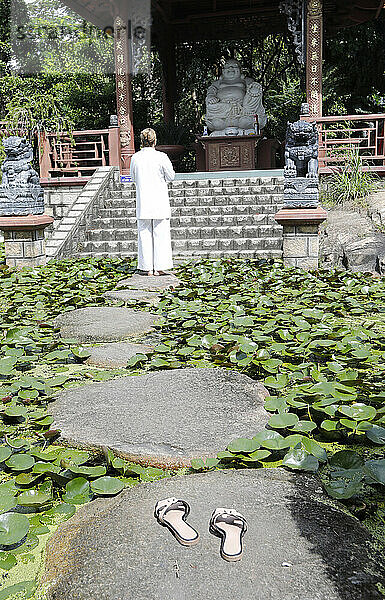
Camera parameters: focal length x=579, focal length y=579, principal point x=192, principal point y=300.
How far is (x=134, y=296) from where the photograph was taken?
198 inches

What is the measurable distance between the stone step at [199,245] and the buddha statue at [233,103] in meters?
4.80

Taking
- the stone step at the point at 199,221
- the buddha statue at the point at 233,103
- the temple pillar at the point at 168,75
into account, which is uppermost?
the temple pillar at the point at 168,75

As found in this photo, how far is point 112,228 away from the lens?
8336mm

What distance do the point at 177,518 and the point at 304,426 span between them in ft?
2.85

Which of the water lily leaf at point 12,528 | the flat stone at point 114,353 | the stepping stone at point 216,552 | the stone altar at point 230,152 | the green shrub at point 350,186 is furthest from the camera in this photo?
the stone altar at point 230,152

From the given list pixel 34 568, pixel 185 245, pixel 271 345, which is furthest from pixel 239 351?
pixel 185 245

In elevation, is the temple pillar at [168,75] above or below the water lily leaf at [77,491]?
above

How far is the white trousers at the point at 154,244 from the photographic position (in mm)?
5996

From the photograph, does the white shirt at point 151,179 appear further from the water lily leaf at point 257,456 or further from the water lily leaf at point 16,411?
the water lily leaf at point 257,456

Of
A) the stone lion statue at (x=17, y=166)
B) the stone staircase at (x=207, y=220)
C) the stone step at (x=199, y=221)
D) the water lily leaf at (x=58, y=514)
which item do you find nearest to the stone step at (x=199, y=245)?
the stone staircase at (x=207, y=220)

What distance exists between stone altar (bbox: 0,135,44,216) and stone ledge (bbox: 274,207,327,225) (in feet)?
9.65

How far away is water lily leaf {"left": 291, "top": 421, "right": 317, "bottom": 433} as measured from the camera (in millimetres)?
2318

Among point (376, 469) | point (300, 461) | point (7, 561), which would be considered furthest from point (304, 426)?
point (7, 561)

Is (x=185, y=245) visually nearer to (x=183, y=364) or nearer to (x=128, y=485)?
(x=183, y=364)
